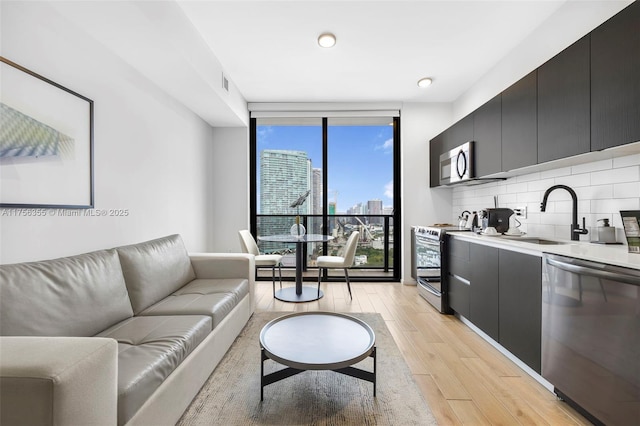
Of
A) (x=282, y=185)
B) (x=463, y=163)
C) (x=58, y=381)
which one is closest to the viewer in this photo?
(x=58, y=381)

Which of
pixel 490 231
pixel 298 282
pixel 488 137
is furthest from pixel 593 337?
pixel 298 282

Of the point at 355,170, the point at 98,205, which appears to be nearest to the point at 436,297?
the point at 355,170

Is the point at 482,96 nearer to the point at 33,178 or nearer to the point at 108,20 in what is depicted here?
the point at 108,20

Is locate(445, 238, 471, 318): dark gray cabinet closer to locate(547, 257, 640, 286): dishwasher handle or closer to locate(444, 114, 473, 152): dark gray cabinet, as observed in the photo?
locate(547, 257, 640, 286): dishwasher handle

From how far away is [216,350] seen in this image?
202 cm

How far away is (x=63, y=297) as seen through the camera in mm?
1462

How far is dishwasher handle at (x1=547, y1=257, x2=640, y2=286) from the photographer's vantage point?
1305 mm

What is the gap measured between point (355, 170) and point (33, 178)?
3840 millimetres

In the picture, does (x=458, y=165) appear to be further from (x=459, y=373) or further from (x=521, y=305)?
(x=459, y=373)

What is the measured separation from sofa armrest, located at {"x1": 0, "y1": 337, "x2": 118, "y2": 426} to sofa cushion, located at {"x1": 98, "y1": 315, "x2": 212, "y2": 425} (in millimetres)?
96

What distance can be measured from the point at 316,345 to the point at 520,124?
7.70ft

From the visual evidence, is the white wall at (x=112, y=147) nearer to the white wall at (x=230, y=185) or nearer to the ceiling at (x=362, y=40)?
the white wall at (x=230, y=185)

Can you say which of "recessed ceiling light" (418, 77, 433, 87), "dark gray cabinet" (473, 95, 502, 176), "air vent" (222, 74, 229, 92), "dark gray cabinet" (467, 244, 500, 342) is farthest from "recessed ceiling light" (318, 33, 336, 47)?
"dark gray cabinet" (467, 244, 500, 342)

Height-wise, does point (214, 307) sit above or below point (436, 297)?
above
